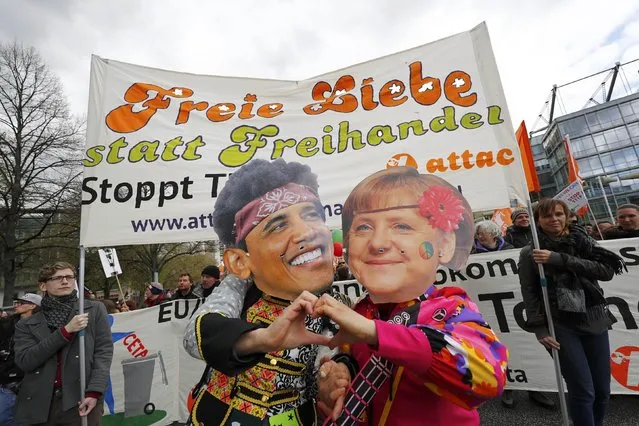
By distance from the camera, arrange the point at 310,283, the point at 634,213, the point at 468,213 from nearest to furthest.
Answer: the point at 310,283 → the point at 468,213 → the point at 634,213

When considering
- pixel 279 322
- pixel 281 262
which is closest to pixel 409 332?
pixel 279 322

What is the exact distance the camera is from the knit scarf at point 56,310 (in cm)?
282

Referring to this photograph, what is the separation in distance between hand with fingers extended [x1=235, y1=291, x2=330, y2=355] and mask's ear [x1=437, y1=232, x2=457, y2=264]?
0.69m

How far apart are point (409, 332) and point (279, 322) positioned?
0.35m

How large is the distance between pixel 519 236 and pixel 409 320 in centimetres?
381

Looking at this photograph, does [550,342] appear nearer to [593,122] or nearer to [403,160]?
[403,160]

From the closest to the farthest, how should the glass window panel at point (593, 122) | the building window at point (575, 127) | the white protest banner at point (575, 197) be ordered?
the white protest banner at point (575, 197), the glass window panel at point (593, 122), the building window at point (575, 127)

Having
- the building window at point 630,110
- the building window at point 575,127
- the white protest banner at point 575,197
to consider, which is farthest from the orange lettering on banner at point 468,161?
the building window at point 630,110

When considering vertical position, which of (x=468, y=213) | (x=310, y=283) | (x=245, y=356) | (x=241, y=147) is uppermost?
(x=241, y=147)

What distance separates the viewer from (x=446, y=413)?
3.75 feet

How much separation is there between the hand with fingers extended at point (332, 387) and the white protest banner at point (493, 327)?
2.53 metres

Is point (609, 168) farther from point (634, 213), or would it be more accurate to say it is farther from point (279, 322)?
point (279, 322)

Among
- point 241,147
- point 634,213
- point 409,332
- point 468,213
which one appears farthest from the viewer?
point 634,213

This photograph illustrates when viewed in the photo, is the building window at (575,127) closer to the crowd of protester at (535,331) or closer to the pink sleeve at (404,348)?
the crowd of protester at (535,331)
